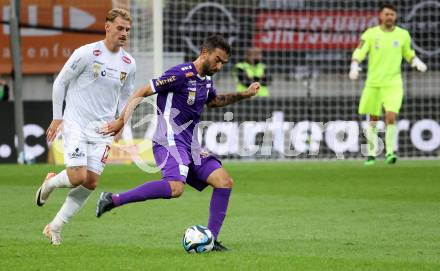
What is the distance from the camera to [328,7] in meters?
27.0

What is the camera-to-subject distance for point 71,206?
9750mm

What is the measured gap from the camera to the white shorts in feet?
31.7

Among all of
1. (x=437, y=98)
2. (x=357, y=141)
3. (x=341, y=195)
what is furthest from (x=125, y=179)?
(x=437, y=98)

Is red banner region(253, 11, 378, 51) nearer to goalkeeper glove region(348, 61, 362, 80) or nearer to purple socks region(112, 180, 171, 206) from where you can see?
goalkeeper glove region(348, 61, 362, 80)

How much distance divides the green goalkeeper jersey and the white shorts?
395 inches

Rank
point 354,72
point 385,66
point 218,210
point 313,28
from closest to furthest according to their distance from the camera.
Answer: point 218,210 < point 354,72 < point 385,66 < point 313,28

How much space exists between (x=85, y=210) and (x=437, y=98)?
12.6 metres

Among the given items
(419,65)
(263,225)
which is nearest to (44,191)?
(263,225)

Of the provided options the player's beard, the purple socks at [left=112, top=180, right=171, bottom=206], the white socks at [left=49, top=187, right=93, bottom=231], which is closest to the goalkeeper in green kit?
the player's beard

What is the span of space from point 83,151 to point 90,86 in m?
0.60

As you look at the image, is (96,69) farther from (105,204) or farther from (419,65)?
(419,65)

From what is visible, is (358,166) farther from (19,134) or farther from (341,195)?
(19,134)

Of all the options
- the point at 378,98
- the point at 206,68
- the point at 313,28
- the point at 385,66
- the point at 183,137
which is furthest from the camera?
the point at 313,28

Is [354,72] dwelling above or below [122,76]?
below
